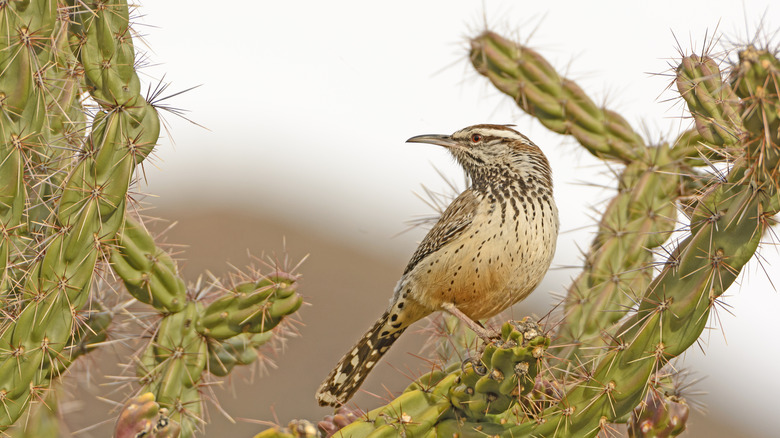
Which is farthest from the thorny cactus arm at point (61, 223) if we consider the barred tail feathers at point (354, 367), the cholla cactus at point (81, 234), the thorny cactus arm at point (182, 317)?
the barred tail feathers at point (354, 367)

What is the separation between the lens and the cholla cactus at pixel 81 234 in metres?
2.47

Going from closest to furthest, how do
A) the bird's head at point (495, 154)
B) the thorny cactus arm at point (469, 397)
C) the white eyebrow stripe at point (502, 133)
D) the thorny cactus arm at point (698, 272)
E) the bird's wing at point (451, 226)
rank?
the thorny cactus arm at point (698, 272) < the thorny cactus arm at point (469, 397) < the bird's wing at point (451, 226) < the bird's head at point (495, 154) < the white eyebrow stripe at point (502, 133)

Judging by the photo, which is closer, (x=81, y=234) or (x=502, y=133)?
(x=81, y=234)

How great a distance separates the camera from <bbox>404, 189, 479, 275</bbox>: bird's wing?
3043 millimetres

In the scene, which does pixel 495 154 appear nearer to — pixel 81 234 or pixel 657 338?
pixel 657 338

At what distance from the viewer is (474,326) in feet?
8.82

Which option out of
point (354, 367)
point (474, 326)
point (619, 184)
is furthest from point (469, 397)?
point (619, 184)

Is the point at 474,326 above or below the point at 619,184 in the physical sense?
below

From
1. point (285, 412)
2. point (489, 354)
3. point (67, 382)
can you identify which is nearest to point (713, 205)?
point (489, 354)

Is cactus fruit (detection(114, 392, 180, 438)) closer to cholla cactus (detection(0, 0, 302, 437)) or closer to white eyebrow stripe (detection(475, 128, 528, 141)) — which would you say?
cholla cactus (detection(0, 0, 302, 437))

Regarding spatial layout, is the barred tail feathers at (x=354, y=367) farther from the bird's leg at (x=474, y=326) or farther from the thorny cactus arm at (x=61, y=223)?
the thorny cactus arm at (x=61, y=223)

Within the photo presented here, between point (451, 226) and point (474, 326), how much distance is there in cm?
51

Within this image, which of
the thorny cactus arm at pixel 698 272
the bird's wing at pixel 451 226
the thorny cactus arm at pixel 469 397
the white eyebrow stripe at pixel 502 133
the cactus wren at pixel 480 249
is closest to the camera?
the thorny cactus arm at pixel 698 272

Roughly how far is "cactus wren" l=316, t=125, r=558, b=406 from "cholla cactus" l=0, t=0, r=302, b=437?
43cm
